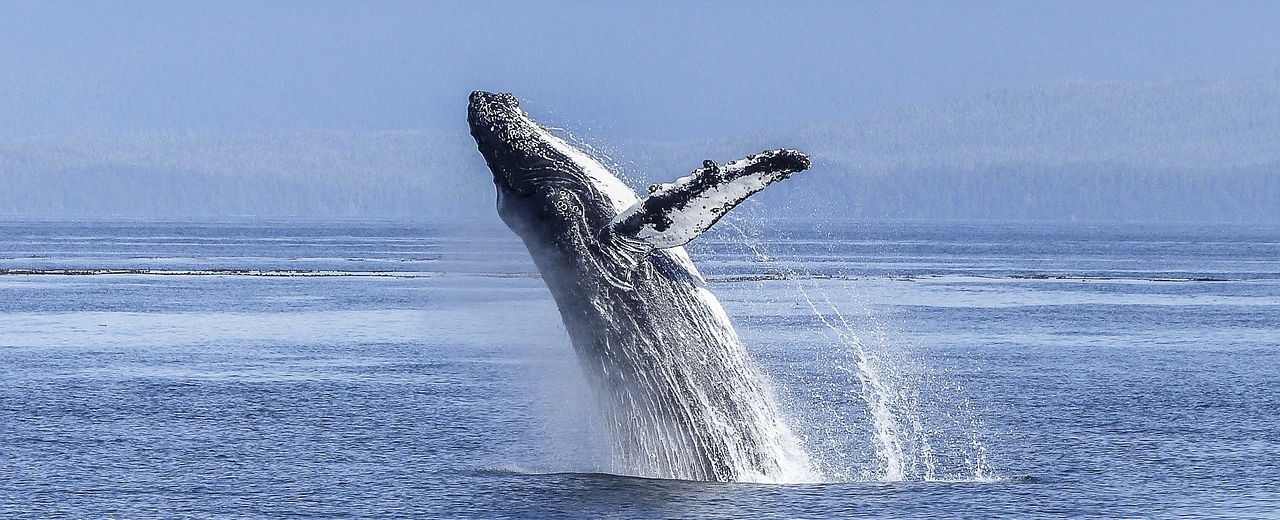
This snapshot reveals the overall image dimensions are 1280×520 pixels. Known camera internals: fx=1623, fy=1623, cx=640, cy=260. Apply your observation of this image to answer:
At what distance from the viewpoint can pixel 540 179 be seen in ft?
43.0

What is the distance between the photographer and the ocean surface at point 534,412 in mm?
13477

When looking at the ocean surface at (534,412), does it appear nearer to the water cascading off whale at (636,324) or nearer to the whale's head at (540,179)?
the water cascading off whale at (636,324)

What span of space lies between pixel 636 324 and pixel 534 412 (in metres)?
7.19

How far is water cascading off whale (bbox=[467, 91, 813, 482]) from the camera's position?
12.8 metres

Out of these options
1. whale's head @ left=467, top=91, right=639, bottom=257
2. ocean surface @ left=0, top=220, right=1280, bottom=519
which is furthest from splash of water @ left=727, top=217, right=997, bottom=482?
whale's head @ left=467, top=91, right=639, bottom=257

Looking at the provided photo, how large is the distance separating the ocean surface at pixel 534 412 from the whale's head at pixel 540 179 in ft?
3.74

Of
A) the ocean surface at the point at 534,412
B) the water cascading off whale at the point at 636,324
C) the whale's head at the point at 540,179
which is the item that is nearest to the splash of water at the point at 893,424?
the ocean surface at the point at 534,412

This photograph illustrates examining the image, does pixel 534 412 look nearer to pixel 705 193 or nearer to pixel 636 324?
pixel 636 324

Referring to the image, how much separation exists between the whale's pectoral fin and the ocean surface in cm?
182

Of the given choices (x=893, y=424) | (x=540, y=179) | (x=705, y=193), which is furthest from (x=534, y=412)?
(x=705, y=193)

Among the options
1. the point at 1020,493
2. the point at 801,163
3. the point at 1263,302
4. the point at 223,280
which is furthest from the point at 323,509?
the point at 223,280

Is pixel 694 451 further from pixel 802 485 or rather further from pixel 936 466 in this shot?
pixel 936 466

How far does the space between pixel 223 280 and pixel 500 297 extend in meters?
45.1

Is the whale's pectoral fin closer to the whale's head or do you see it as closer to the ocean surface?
the whale's head
